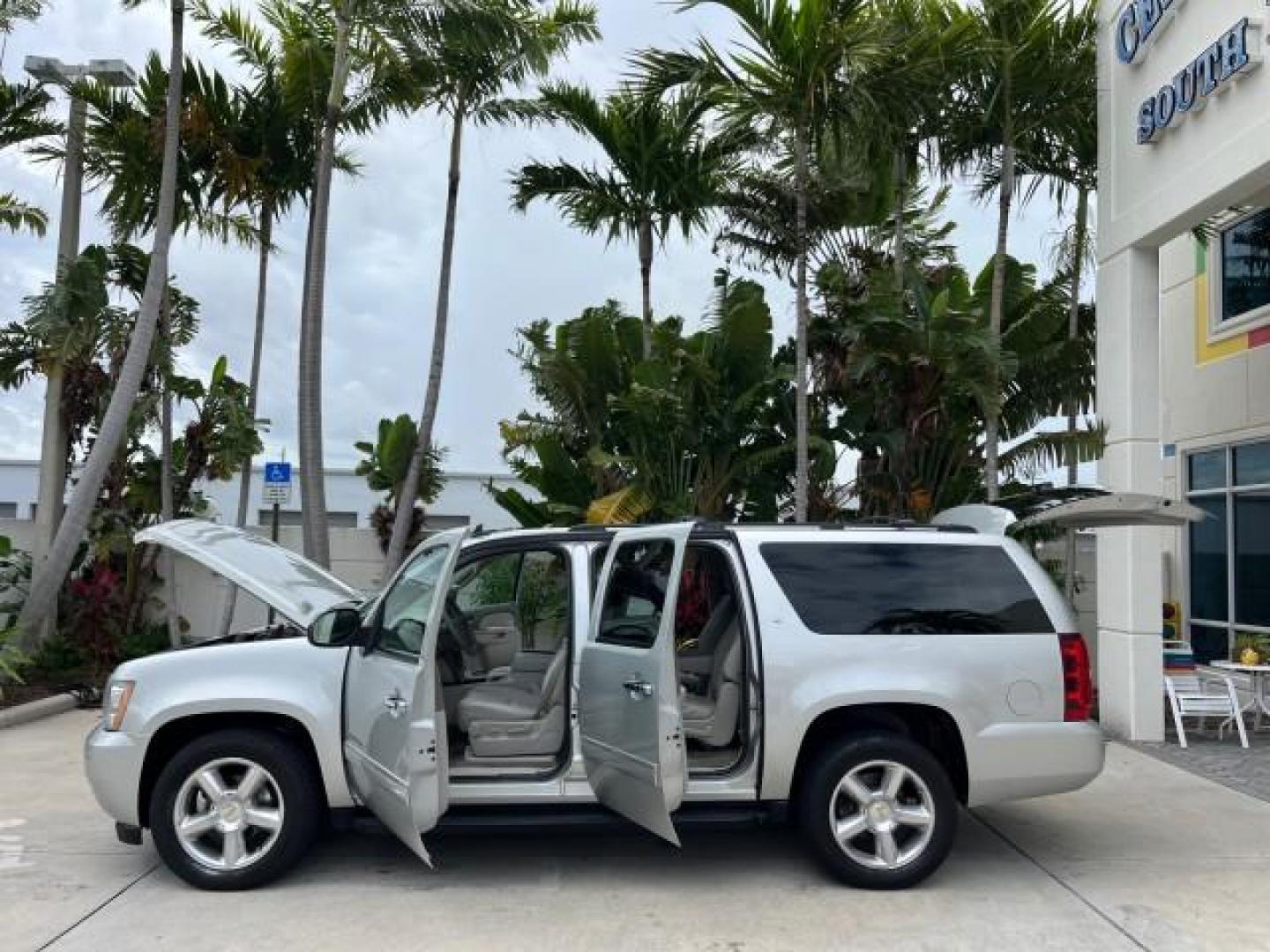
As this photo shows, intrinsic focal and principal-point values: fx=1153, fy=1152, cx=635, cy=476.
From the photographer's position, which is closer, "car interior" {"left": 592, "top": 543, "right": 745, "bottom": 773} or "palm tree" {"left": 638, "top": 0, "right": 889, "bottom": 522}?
"car interior" {"left": 592, "top": 543, "right": 745, "bottom": 773}

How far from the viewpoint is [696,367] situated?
42.3 ft

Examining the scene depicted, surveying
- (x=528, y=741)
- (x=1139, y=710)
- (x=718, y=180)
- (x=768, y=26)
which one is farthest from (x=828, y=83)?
(x=528, y=741)

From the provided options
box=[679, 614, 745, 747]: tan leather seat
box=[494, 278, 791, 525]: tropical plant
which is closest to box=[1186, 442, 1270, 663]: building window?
box=[494, 278, 791, 525]: tropical plant

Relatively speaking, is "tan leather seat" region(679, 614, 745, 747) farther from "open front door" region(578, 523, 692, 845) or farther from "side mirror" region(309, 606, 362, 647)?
"side mirror" region(309, 606, 362, 647)

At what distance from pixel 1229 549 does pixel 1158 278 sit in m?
4.77

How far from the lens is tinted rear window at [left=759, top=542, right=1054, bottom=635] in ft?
19.5

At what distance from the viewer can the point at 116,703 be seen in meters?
5.83

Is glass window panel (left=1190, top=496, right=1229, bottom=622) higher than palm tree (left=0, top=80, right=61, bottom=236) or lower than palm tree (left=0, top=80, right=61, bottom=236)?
lower

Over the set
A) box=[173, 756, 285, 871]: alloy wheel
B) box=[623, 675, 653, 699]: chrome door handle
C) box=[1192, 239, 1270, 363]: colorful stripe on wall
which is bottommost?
box=[173, 756, 285, 871]: alloy wheel

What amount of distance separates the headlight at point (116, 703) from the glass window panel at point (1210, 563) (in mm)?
12866

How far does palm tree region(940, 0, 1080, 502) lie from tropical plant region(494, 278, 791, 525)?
2.58m

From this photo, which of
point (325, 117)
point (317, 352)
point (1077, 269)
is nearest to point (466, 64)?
point (325, 117)

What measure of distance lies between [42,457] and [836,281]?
990 cm

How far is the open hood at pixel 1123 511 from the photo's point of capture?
23.9 ft
